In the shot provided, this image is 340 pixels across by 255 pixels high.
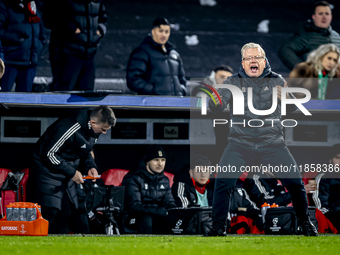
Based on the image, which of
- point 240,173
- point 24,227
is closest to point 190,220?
Answer: point 240,173

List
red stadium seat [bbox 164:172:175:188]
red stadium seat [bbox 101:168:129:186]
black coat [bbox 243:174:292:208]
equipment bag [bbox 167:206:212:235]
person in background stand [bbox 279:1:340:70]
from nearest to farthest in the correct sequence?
equipment bag [bbox 167:206:212:235] → black coat [bbox 243:174:292:208] → red stadium seat [bbox 101:168:129:186] → red stadium seat [bbox 164:172:175:188] → person in background stand [bbox 279:1:340:70]

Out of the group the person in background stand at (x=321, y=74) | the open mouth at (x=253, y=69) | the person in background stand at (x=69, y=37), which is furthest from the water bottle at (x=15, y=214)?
the person in background stand at (x=321, y=74)

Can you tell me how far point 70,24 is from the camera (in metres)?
6.17

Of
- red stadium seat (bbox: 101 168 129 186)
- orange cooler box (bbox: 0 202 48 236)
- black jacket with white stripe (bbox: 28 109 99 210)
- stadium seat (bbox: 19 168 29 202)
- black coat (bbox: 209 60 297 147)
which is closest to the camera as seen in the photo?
black coat (bbox: 209 60 297 147)

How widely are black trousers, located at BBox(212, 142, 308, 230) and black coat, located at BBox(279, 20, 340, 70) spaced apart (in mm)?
2887

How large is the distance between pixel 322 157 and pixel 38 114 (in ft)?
11.8

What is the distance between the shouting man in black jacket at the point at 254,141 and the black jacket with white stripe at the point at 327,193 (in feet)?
5.10

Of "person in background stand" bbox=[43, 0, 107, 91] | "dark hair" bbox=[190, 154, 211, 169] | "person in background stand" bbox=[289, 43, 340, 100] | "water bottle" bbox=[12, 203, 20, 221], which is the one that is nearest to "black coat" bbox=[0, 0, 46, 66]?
"person in background stand" bbox=[43, 0, 107, 91]

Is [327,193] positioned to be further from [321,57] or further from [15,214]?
[15,214]

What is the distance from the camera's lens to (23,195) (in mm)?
5711

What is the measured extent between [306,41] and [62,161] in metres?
3.70

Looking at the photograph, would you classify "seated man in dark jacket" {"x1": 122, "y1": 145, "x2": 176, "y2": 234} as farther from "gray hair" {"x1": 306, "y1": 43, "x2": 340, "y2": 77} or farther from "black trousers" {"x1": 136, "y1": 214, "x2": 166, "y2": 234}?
"gray hair" {"x1": 306, "y1": 43, "x2": 340, "y2": 77}

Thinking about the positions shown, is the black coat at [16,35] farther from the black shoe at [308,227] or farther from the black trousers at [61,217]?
the black shoe at [308,227]

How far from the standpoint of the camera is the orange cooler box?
4.68 meters
